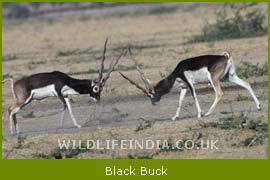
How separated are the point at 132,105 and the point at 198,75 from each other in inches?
88.6

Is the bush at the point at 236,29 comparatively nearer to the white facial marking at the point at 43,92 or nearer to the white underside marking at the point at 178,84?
the white underside marking at the point at 178,84

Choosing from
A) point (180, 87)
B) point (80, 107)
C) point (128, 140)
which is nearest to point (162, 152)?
point (128, 140)

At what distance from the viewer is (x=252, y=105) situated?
1491cm

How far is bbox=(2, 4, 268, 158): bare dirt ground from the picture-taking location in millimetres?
12258

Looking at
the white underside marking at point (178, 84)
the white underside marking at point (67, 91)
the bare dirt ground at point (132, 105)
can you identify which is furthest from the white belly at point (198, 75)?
the white underside marking at point (67, 91)

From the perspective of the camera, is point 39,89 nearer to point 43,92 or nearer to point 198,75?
point 43,92

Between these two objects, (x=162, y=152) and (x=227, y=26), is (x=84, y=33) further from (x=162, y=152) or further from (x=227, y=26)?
(x=162, y=152)

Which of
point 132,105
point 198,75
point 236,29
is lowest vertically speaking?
point 132,105

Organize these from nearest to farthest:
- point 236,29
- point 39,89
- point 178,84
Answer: point 39,89
point 178,84
point 236,29

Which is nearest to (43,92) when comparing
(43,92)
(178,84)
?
(43,92)

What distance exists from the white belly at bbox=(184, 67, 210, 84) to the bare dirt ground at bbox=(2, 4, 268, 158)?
1.92 feet

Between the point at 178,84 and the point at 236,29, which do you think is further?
the point at 236,29

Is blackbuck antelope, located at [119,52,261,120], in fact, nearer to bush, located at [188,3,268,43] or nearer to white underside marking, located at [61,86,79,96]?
white underside marking, located at [61,86,79,96]

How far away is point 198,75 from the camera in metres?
14.1
